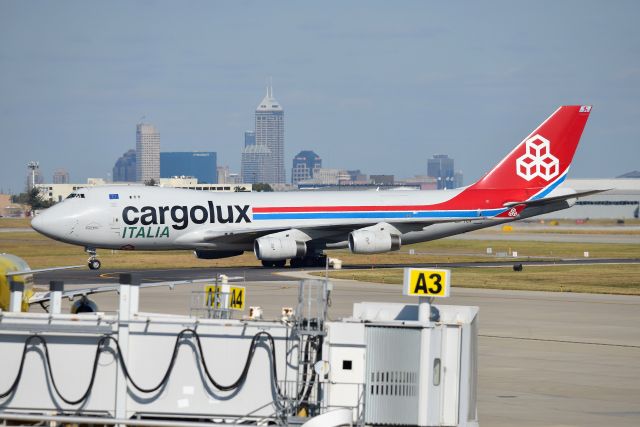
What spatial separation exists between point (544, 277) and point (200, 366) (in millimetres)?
45706

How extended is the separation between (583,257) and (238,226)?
31413 millimetres

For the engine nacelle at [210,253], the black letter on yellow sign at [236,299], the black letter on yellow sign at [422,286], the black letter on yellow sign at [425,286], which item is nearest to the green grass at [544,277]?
the engine nacelle at [210,253]

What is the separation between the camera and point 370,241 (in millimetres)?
65625

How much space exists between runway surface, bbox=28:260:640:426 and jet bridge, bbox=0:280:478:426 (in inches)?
192

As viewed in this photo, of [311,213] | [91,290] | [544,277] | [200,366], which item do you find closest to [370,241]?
[311,213]

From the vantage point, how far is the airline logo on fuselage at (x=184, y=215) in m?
64.0

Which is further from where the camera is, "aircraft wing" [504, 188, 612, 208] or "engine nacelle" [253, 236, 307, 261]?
"aircraft wing" [504, 188, 612, 208]

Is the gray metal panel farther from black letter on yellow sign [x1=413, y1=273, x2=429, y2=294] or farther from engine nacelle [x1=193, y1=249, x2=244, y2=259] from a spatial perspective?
engine nacelle [x1=193, y1=249, x2=244, y2=259]

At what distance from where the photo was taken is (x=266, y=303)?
45.9 m

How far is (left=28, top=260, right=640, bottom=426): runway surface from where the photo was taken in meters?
24.6

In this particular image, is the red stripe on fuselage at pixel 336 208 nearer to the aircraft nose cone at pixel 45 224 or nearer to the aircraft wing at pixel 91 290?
the aircraft nose cone at pixel 45 224

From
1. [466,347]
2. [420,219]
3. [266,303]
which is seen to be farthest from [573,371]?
[420,219]

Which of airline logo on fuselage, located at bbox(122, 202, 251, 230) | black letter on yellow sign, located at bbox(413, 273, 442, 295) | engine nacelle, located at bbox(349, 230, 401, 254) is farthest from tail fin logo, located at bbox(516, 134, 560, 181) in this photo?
black letter on yellow sign, located at bbox(413, 273, 442, 295)

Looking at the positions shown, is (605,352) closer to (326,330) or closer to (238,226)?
(326,330)
